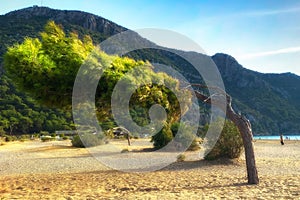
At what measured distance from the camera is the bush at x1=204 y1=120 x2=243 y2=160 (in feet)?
60.0

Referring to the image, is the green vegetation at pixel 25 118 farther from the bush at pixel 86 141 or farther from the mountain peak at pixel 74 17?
the mountain peak at pixel 74 17

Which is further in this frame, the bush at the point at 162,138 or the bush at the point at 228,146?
the bush at the point at 162,138

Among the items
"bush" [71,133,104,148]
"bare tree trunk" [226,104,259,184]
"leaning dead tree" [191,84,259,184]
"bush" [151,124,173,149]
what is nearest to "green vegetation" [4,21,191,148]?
"leaning dead tree" [191,84,259,184]

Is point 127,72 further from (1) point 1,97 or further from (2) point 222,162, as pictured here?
(1) point 1,97

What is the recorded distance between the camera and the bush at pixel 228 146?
60.0 ft

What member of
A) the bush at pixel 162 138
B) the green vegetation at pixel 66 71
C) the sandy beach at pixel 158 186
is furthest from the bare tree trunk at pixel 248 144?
the bush at pixel 162 138

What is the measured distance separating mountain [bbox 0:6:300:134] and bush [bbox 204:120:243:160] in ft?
251

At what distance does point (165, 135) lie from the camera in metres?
29.8

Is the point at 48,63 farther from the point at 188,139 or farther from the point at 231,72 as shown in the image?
the point at 231,72

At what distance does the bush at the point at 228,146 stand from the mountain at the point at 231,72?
76449 mm

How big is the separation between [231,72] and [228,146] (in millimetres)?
143101

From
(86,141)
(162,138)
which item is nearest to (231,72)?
(86,141)

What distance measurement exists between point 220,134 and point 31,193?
11.3 meters

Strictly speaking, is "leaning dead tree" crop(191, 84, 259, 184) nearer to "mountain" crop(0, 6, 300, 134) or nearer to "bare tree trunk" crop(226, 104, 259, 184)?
"bare tree trunk" crop(226, 104, 259, 184)
